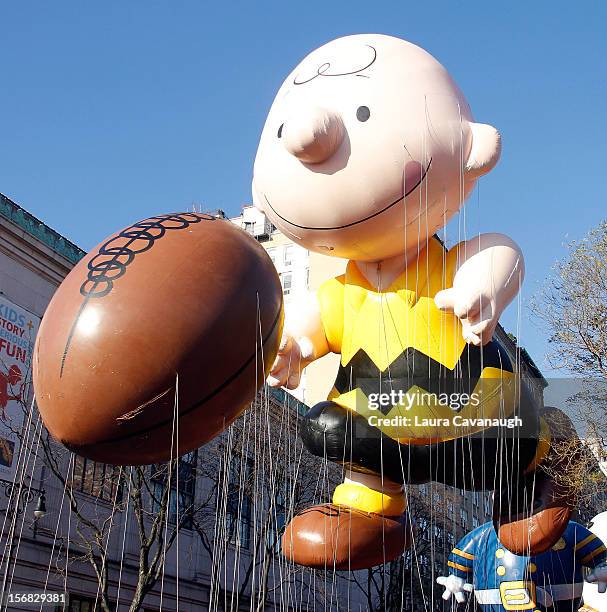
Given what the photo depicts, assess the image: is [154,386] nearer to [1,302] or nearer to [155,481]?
[1,302]

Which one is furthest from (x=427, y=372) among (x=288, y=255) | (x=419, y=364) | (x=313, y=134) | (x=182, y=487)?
(x=288, y=255)

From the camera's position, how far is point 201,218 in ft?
18.1

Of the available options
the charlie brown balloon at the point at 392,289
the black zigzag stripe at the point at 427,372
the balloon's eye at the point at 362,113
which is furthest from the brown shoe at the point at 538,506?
the balloon's eye at the point at 362,113

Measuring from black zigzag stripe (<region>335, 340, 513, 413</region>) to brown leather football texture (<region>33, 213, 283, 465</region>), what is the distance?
3.43ft

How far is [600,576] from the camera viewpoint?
8367mm

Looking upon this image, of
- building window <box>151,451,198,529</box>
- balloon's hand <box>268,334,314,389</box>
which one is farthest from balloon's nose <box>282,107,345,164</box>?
building window <box>151,451,198,529</box>

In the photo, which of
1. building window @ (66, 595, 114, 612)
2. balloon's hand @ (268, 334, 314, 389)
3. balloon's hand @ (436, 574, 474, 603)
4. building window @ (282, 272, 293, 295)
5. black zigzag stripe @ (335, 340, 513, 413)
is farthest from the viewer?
building window @ (282, 272, 293, 295)

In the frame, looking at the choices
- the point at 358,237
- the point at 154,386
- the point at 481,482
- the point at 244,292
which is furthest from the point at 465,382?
the point at 154,386

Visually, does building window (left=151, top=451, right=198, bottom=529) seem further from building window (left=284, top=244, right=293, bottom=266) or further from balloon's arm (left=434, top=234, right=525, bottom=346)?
building window (left=284, top=244, right=293, bottom=266)

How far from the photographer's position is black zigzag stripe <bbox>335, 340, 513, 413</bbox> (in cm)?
587

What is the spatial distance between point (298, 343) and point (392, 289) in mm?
818

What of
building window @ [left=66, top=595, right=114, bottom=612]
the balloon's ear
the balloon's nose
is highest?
the balloon's ear

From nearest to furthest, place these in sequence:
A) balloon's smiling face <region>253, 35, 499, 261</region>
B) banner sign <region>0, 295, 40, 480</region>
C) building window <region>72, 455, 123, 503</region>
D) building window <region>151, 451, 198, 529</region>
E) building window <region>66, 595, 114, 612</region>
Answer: balloon's smiling face <region>253, 35, 499, 261</region> → banner sign <region>0, 295, 40, 480</region> → building window <region>66, 595, 114, 612</region> → building window <region>72, 455, 123, 503</region> → building window <region>151, 451, 198, 529</region>

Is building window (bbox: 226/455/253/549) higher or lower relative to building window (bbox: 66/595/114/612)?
higher
